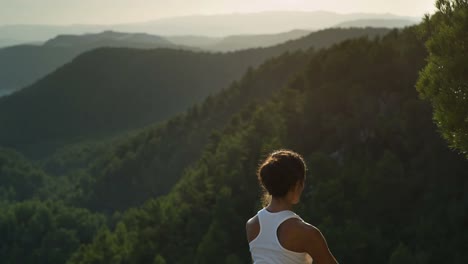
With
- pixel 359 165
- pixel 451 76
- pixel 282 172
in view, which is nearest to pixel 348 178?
pixel 359 165

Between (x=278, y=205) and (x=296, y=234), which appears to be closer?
(x=296, y=234)

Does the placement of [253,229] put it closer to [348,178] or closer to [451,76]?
[451,76]

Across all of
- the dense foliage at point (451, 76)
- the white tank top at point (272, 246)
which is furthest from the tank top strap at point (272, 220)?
the dense foliage at point (451, 76)

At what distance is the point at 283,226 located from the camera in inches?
195

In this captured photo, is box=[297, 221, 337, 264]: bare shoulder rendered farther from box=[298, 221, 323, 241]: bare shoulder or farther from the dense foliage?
the dense foliage

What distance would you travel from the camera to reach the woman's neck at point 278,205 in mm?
5121

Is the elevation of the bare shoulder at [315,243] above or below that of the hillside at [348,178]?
above

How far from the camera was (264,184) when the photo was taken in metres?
5.21

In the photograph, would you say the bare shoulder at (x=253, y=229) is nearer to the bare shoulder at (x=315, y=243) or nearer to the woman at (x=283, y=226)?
the woman at (x=283, y=226)

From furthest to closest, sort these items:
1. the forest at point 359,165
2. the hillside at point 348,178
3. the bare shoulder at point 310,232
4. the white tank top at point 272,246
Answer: the hillside at point 348,178, the forest at point 359,165, the white tank top at point 272,246, the bare shoulder at point 310,232

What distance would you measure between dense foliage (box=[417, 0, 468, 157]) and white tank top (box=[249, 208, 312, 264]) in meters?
6.38

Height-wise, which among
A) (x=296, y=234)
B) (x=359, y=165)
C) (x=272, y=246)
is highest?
(x=296, y=234)

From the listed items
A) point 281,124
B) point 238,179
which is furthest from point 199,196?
point 281,124

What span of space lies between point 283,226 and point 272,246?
7.5 inches
